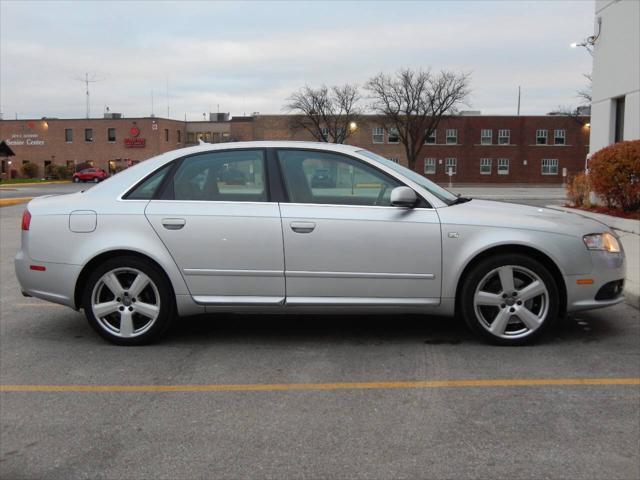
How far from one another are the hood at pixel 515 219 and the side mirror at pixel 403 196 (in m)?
0.28

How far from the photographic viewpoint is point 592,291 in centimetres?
531

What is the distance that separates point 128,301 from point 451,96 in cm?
5714

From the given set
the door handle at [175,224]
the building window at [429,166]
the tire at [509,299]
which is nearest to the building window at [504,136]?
the building window at [429,166]

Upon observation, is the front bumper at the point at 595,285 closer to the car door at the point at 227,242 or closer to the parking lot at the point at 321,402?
the parking lot at the point at 321,402

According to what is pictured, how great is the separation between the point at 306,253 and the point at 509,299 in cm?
167

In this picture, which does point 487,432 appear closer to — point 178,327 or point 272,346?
point 272,346

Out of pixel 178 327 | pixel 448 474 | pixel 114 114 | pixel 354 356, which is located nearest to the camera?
pixel 448 474

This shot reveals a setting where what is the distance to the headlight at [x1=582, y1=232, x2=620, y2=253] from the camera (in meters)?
5.35

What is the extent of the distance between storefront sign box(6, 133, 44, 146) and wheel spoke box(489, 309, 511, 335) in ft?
273

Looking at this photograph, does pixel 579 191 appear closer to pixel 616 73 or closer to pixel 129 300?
pixel 616 73

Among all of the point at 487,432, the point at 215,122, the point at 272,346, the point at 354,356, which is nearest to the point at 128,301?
the point at 272,346

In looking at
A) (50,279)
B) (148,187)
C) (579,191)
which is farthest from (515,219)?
(579,191)

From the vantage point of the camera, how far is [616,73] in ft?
60.1

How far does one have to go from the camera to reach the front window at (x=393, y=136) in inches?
2600
